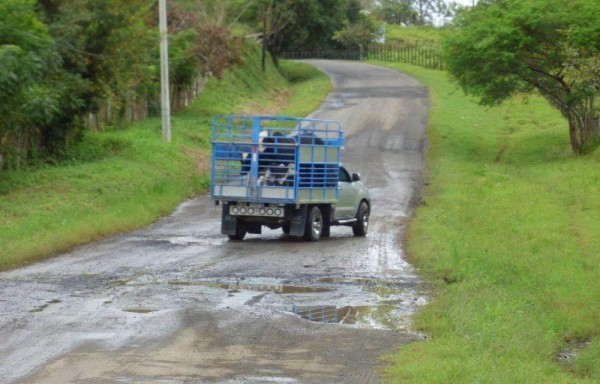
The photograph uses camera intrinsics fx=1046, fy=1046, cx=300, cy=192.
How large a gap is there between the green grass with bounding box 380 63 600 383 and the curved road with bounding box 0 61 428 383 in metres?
0.59

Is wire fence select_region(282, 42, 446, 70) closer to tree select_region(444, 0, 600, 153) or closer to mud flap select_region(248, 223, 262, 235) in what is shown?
tree select_region(444, 0, 600, 153)

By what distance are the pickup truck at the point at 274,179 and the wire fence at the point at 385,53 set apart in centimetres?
6441

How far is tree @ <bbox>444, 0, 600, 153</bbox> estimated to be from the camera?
37.0 m

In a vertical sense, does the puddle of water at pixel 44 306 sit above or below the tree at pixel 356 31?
below

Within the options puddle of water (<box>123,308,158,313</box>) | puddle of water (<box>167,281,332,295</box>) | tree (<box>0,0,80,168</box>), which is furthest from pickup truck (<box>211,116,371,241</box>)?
puddle of water (<box>123,308,158,313</box>)

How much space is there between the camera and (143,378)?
974 centimetres

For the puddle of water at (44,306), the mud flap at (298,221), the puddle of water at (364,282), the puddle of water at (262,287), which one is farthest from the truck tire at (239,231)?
the puddle of water at (44,306)

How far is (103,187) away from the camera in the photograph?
90.1 feet

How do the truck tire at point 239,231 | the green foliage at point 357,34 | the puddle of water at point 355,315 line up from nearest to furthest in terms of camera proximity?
1. the puddle of water at point 355,315
2. the truck tire at point 239,231
3. the green foliage at point 357,34

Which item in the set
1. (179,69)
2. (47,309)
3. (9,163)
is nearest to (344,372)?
(47,309)

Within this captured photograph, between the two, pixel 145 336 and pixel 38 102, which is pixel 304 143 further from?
pixel 145 336

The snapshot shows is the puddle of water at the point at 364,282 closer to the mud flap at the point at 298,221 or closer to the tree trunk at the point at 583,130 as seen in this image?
the mud flap at the point at 298,221

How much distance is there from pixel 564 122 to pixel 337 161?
30.1 meters

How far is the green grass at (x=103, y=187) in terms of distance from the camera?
21.0 m
